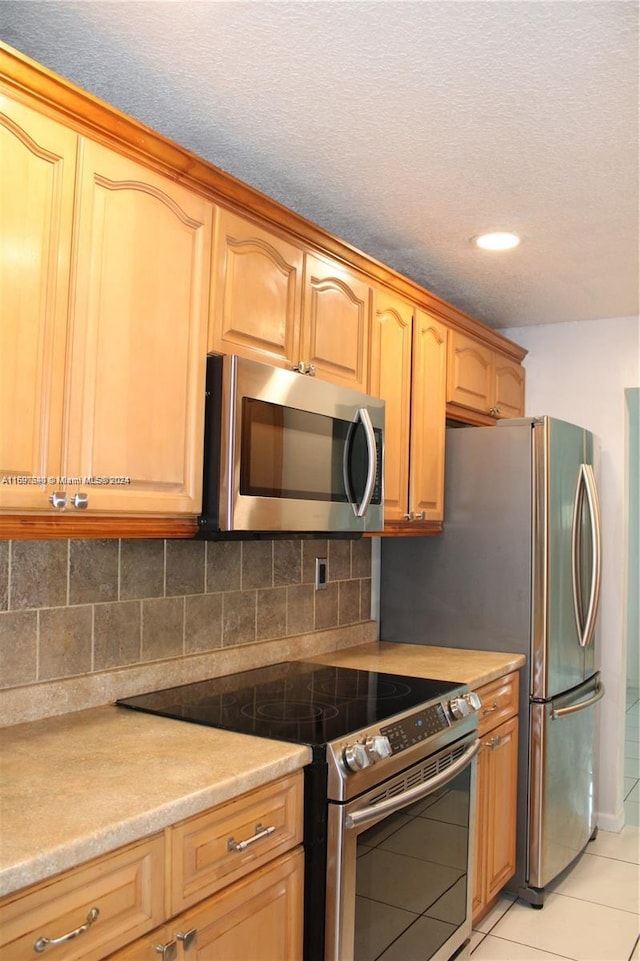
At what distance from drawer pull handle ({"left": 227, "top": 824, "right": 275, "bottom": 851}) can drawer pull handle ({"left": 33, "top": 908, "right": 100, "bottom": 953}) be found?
0.33 meters

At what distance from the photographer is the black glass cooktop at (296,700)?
1.93 meters

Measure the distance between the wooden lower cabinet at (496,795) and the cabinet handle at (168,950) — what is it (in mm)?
1412

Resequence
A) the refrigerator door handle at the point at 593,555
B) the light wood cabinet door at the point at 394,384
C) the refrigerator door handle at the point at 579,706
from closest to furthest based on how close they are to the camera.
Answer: the light wood cabinet door at the point at 394,384 < the refrigerator door handle at the point at 579,706 < the refrigerator door handle at the point at 593,555

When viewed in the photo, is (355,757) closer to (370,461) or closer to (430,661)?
(370,461)

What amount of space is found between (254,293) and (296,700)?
1.12m

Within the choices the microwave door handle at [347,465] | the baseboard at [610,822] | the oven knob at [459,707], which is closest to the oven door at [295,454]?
the microwave door handle at [347,465]

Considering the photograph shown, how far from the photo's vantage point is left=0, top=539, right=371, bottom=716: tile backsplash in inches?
75.8

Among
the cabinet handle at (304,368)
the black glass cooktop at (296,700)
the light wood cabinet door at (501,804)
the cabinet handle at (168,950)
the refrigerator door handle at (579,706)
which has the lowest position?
the light wood cabinet door at (501,804)

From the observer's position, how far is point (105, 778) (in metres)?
1.54

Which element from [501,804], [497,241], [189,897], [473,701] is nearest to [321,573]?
[473,701]

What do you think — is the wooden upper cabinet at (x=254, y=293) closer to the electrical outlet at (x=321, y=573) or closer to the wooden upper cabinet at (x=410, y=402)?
the wooden upper cabinet at (x=410, y=402)

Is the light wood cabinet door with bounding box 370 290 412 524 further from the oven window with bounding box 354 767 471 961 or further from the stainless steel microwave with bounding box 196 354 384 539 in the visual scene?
the oven window with bounding box 354 767 471 961

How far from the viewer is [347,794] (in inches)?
70.9

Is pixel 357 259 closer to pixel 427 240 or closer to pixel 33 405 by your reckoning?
pixel 427 240
